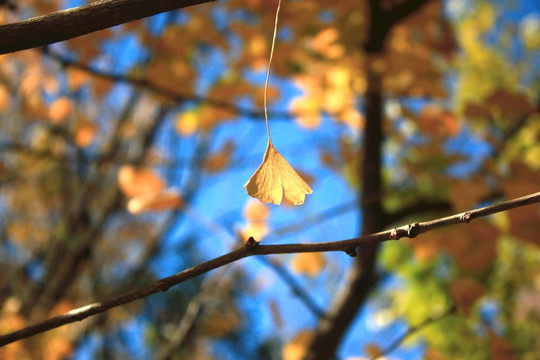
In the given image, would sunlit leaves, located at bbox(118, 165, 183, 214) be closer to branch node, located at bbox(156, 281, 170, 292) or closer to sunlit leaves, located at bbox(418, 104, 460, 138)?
branch node, located at bbox(156, 281, 170, 292)

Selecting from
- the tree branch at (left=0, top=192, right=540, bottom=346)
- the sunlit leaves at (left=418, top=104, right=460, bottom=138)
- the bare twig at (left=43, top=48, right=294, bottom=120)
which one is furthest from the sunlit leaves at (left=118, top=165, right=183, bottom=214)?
the sunlit leaves at (left=418, top=104, right=460, bottom=138)

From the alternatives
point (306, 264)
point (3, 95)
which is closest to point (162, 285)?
point (306, 264)

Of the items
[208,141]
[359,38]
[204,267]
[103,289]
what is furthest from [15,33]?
[103,289]

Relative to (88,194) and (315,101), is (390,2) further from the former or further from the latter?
(88,194)

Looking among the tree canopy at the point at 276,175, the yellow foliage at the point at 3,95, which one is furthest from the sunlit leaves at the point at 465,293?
the yellow foliage at the point at 3,95

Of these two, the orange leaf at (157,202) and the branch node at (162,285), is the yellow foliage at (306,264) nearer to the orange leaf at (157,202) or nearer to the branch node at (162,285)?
the orange leaf at (157,202)
